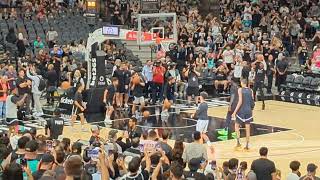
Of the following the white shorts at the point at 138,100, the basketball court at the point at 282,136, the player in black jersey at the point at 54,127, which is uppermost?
the player in black jersey at the point at 54,127

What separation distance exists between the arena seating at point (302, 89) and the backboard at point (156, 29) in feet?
15.3

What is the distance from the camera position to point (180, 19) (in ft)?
126

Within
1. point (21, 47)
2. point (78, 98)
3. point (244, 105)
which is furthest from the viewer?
point (21, 47)

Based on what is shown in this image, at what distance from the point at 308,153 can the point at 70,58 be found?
13904 millimetres

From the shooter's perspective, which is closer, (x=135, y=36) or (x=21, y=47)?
(x=135, y=36)

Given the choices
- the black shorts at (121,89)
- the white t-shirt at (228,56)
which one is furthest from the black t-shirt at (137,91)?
the white t-shirt at (228,56)

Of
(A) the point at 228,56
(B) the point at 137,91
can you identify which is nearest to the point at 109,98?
(B) the point at 137,91

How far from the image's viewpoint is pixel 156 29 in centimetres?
3097

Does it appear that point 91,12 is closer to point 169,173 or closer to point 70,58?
point 70,58

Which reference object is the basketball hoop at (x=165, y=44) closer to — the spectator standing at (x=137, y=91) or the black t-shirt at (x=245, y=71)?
the black t-shirt at (x=245, y=71)

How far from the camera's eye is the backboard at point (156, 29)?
2864cm

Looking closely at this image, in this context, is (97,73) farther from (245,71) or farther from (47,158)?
(47,158)

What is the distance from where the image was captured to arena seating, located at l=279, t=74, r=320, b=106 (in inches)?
1129

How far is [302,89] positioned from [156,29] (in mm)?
6167
